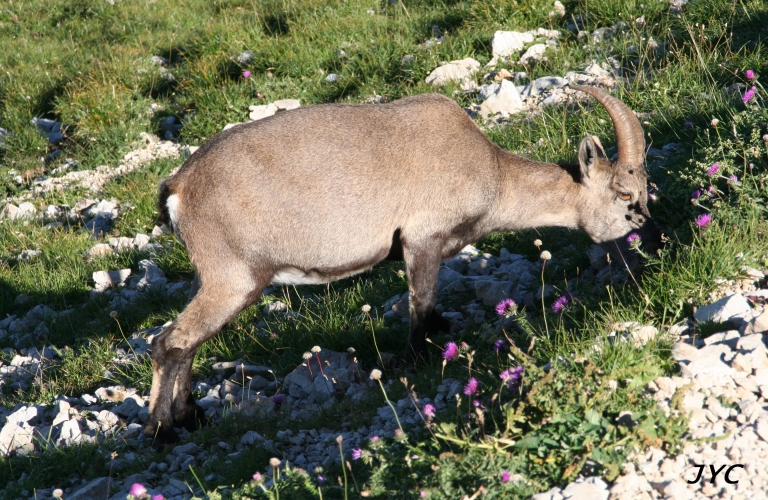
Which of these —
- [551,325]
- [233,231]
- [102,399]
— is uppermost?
[233,231]

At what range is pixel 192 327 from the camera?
18.1ft

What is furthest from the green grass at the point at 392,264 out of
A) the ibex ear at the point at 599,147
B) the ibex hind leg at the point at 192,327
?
the ibex ear at the point at 599,147

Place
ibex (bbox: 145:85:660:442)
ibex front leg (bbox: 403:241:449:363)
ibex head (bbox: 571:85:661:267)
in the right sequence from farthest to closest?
ibex head (bbox: 571:85:661:267) < ibex front leg (bbox: 403:241:449:363) < ibex (bbox: 145:85:660:442)

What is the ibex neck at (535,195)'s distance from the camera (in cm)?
637

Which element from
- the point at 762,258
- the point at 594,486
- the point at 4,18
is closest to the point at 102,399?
the point at 594,486

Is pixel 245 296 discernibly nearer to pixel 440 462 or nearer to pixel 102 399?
pixel 102 399

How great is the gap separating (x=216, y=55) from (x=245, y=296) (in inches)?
274

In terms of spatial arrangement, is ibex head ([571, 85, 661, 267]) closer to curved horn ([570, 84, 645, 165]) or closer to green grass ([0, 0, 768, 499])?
curved horn ([570, 84, 645, 165])

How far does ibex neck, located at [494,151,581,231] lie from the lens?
251 inches

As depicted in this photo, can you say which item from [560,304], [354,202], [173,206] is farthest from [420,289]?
[173,206]

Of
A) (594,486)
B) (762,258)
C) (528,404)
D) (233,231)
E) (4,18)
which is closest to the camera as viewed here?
(594,486)

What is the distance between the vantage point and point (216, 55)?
11.5 m

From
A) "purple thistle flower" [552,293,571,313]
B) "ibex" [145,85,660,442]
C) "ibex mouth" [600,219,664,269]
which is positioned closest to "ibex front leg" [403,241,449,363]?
"ibex" [145,85,660,442]

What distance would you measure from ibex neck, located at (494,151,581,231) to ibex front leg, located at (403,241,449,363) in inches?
30.5
